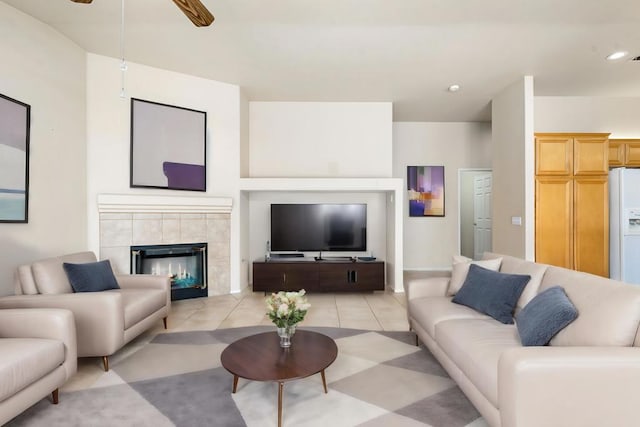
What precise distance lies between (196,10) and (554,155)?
15.1 feet

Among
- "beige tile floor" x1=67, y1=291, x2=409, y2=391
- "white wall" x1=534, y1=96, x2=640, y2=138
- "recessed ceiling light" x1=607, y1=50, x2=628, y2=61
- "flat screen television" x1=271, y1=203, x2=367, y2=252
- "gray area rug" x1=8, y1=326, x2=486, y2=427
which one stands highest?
"recessed ceiling light" x1=607, y1=50, x2=628, y2=61

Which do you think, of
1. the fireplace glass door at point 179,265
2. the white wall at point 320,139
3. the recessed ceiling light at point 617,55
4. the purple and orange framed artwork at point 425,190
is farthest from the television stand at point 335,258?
the recessed ceiling light at point 617,55

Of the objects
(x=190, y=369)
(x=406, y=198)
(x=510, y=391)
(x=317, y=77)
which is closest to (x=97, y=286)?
(x=190, y=369)

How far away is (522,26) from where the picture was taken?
10.3 feet

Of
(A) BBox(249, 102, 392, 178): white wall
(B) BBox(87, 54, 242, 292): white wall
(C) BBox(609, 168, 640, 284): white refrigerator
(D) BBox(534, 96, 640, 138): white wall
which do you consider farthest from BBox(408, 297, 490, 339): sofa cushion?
(D) BBox(534, 96, 640, 138): white wall

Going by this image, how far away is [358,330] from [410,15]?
2972 millimetres

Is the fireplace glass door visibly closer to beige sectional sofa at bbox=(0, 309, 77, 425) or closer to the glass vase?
beige sectional sofa at bbox=(0, 309, 77, 425)

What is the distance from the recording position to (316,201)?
5270 millimetres

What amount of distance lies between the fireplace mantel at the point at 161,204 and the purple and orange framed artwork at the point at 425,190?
140 inches

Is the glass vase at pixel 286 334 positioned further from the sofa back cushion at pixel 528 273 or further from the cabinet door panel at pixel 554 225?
the cabinet door panel at pixel 554 225

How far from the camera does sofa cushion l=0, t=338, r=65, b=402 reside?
1.54m

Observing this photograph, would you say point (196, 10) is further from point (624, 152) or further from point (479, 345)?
point (624, 152)

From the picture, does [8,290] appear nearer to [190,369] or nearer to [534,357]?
[190,369]

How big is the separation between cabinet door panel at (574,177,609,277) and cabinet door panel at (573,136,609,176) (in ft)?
0.44
